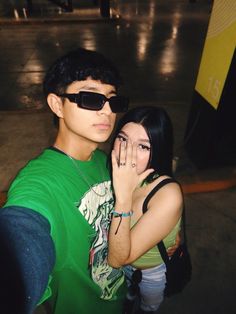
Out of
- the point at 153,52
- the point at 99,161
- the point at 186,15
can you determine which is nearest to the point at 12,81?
the point at 153,52

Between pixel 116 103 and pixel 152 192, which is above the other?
pixel 116 103

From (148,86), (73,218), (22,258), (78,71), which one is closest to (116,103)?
(78,71)

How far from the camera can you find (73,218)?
1.33 meters

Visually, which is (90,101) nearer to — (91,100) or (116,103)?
(91,100)

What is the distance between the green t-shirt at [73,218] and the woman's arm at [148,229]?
15 centimetres

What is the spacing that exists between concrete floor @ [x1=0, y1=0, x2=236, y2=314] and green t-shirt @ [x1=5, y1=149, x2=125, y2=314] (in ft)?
4.17

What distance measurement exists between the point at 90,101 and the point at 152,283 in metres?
1.54

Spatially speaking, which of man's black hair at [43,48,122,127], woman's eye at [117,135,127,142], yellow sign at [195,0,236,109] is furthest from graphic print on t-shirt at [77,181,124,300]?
yellow sign at [195,0,236,109]

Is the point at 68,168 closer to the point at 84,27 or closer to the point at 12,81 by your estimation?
the point at 12,81

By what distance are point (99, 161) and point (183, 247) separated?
104 centimetres

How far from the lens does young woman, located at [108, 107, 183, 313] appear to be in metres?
1.41

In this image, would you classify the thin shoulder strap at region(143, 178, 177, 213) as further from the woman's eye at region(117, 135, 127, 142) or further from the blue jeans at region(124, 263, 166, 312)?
the blue jeans at region(124, 263, 166, 312)

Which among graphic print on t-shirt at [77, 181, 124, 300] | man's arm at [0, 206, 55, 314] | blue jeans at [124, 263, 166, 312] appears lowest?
blue jeans at [124, 263, 166, 312]

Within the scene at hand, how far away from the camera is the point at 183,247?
200cm
